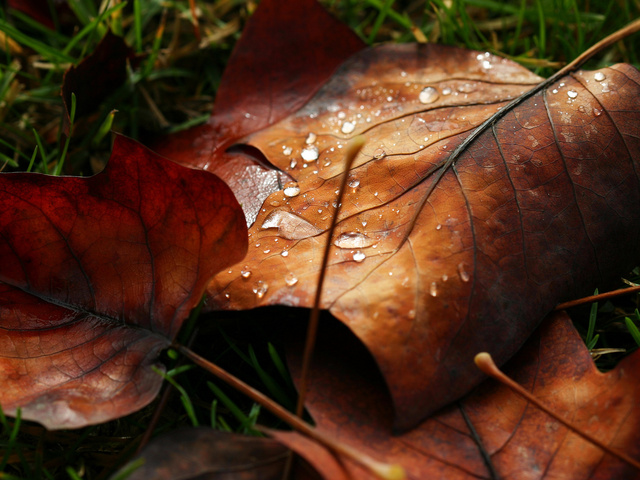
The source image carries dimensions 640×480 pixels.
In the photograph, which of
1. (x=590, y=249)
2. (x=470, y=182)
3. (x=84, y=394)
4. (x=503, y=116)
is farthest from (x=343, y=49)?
(x=84, y=394)

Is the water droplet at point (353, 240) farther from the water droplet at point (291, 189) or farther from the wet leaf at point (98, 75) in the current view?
the wet leaf at point (98, 75)

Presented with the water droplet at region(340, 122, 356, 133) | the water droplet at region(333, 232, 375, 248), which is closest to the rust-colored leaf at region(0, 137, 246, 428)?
the water droplet at region(333, 232, 375, 248)

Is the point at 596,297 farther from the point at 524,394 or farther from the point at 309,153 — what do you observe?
the point at 309,153

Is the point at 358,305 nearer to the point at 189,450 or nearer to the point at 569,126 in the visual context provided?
the point at 189,450

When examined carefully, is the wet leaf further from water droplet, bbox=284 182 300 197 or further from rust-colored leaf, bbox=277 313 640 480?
rust-colored leaf, bbox=277 313 640 480

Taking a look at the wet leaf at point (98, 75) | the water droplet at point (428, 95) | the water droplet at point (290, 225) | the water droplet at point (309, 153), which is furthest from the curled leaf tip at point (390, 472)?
the wet leaf at point (98, 75)

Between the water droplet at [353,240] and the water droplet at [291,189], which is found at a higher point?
the water droplet at [291,189]

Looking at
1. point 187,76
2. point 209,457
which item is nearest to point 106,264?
point 209,457
